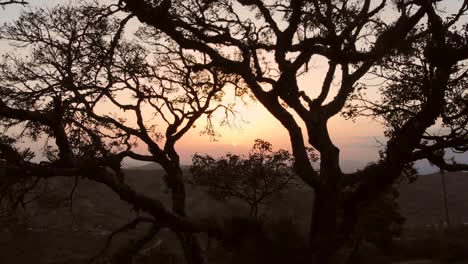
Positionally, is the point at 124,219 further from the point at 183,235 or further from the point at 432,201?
the point at 432,201

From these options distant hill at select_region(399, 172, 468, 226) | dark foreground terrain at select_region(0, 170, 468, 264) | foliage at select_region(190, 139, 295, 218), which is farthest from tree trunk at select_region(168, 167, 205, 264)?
distant hill at select_region(399, 172, 468, 226)

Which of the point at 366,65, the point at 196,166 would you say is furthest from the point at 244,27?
the point at 196,166

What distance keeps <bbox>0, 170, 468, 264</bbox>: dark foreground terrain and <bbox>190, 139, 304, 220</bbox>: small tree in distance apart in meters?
1.37

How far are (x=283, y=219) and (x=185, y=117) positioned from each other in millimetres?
6904

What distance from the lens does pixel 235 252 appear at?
1028 cm

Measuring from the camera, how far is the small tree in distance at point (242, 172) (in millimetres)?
25984

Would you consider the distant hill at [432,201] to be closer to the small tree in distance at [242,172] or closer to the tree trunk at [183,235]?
the small tree in distance at [242,172]

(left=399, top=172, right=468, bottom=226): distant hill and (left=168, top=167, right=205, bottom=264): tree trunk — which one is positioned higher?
(left=399, top=172, right=468, bottom=226): distant hill

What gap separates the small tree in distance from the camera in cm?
2598

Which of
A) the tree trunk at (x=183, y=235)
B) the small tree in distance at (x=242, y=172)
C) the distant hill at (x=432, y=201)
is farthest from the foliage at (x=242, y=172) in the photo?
the distant hill at (x=432, y=201)

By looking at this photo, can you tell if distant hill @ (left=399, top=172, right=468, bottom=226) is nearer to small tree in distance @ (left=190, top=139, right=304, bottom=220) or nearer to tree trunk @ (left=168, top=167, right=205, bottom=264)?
small tree in distance @ (left=190, top=139, right=304, bottom=220)

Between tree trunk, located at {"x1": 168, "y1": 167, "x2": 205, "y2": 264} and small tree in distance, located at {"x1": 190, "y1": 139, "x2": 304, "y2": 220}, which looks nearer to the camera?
tree trunk, located at {"x1": 168, "y1": 167, "x2": 205, "y2": 264}

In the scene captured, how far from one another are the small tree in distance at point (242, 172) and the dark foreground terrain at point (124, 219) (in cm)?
137

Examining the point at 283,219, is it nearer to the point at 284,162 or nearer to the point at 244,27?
the point at 244,27
